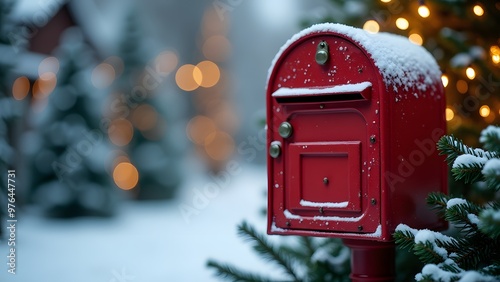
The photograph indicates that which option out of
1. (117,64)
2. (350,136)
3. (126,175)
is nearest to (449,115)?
(350,136)

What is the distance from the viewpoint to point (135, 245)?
17.8 feet

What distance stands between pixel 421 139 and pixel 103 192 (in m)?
5.69

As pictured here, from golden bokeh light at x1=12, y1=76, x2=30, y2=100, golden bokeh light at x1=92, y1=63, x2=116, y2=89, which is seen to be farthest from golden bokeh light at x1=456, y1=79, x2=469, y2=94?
golden bokeh light at x1=92, y1=63, x2=116, y2=89

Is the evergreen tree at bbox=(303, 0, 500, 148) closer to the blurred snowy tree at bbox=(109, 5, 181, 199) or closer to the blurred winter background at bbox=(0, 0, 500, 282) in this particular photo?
the blurred winter background at bbox=(0, 0, 500, 282)

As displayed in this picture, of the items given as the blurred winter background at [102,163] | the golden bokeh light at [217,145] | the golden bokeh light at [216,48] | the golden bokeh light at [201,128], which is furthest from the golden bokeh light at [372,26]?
the golden bokeh light at [216,48]

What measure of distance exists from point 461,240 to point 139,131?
772 centimetres

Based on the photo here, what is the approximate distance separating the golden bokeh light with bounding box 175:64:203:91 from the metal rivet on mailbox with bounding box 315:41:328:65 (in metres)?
11.9

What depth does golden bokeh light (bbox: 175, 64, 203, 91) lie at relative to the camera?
1393cm

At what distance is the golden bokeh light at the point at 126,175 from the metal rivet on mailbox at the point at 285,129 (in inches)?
287

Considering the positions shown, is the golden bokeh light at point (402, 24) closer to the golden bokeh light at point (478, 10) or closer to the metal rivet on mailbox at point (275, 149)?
the golden bokeh light at point (478, 10)

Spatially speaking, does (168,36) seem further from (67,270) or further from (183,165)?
(67,270)

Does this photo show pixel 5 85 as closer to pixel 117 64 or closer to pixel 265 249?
pixel 265 249

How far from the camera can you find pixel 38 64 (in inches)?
301

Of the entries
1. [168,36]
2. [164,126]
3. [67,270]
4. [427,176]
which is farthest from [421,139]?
[168,36]
